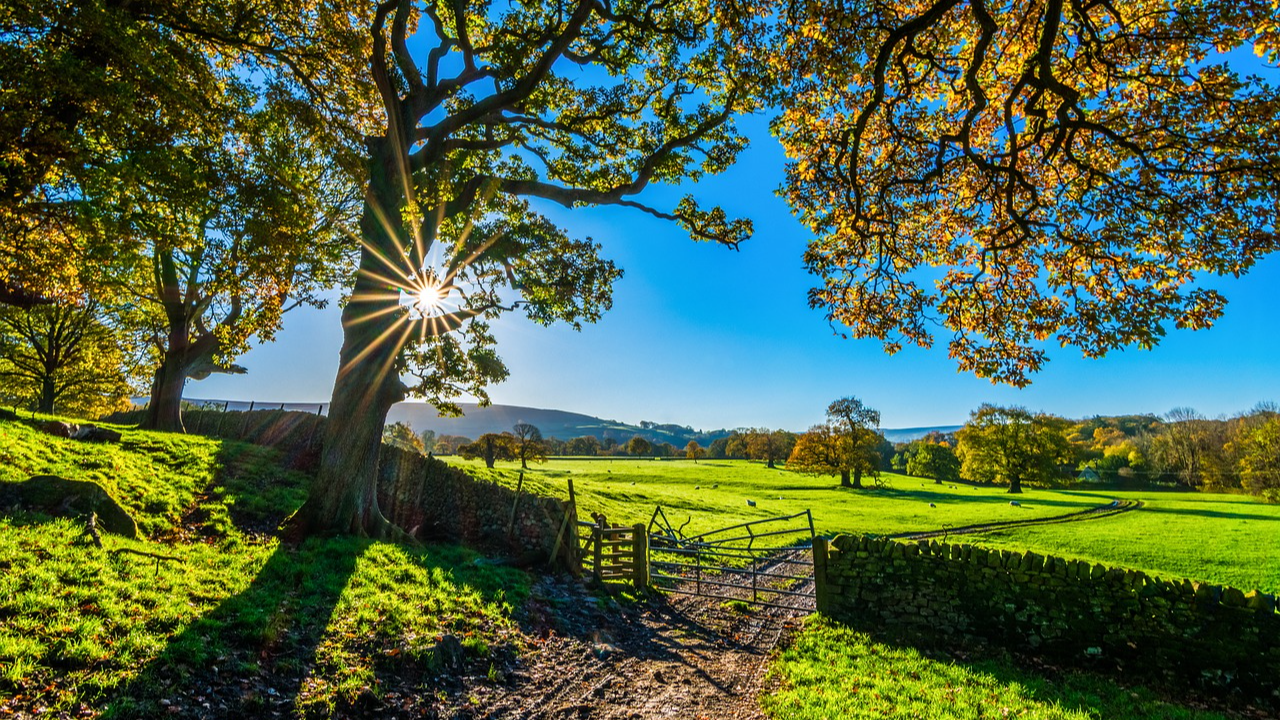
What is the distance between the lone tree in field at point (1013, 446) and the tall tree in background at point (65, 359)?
81793 mm

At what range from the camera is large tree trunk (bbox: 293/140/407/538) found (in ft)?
38.5

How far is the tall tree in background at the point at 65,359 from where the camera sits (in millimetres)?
29125

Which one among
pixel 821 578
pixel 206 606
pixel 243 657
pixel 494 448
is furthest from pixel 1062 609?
pixel 494 448

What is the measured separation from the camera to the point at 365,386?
39.6 feet

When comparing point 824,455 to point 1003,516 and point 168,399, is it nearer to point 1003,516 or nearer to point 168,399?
point 1003,516

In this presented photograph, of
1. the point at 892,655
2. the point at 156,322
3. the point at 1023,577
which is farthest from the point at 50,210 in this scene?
the point at 156,322

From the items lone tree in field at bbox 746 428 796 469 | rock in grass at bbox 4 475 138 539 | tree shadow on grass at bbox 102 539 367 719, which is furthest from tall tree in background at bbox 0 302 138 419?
lone tree in field at bbox 746 428 796 469

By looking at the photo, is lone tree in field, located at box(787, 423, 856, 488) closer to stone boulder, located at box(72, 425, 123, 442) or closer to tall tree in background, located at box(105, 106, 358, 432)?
tall tree in background, located at box(105, 106, 358, 432)

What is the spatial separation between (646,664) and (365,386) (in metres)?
9.00

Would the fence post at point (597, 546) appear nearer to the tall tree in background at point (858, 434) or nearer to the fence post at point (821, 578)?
the fence post at point (821, 578)

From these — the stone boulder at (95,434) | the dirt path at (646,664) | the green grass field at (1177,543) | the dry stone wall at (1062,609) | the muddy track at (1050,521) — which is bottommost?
the muddy track at (1050,521)

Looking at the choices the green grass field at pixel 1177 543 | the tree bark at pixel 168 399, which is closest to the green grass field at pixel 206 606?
the tree bark at pixel 168 399

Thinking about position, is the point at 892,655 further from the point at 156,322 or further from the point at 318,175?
the point at 156,322

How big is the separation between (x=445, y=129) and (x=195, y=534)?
10906 mm
